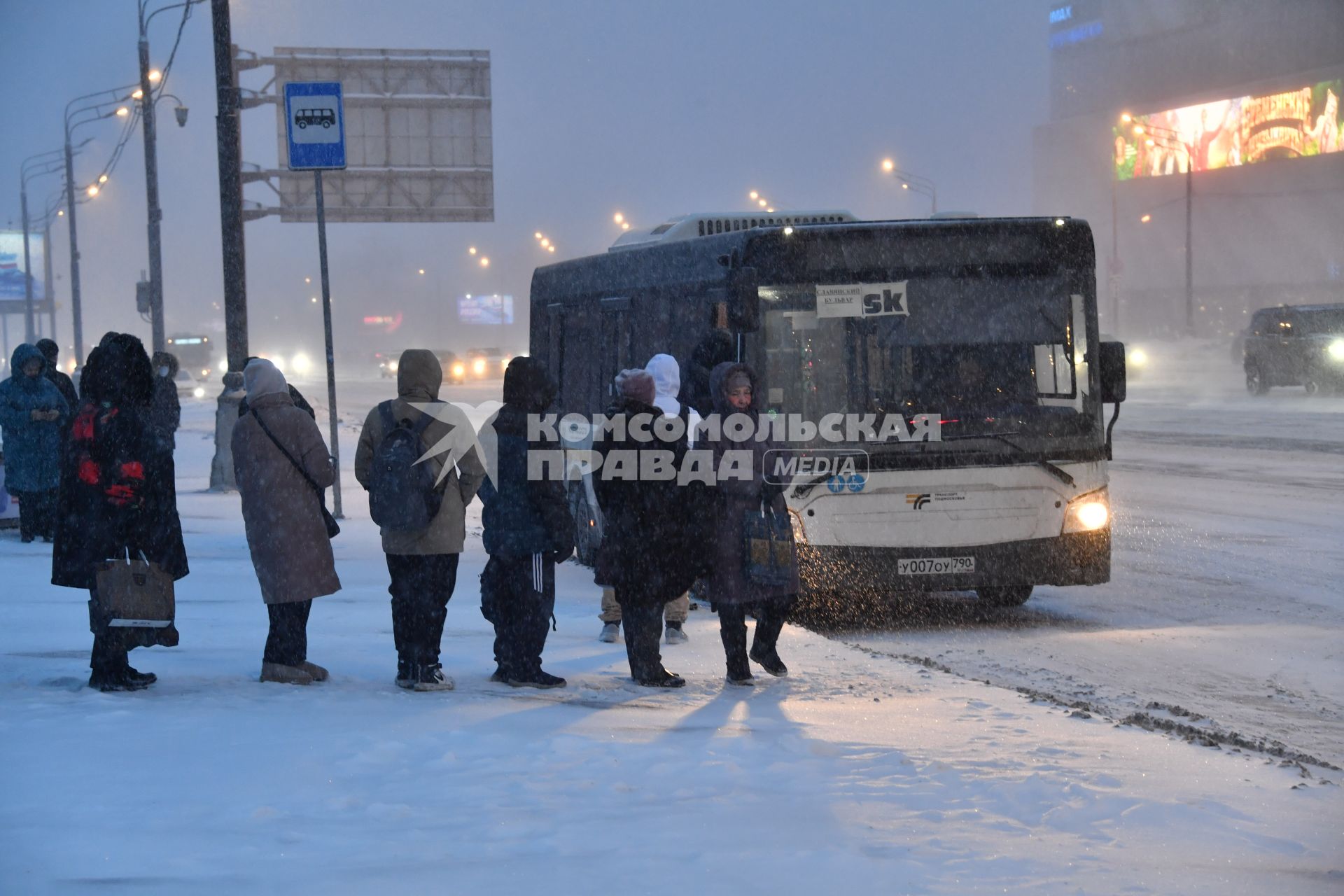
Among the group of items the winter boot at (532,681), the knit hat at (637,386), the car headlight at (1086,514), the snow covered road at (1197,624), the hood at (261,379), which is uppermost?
the hood at (261,379)

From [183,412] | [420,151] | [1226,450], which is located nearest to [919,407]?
[1226,450]

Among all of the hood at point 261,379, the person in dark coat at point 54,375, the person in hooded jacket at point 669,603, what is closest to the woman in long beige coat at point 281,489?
the hood at point 261,379

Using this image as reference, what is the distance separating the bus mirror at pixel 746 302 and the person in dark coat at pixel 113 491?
14.0 feet

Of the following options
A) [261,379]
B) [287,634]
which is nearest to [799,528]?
[287,634]

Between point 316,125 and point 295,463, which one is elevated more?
point 316,125

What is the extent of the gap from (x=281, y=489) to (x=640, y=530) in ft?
5.53

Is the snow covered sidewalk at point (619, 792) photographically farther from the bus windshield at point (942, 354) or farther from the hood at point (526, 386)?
the bus windshield at point (942, 354)

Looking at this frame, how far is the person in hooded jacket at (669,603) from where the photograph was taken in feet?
28.1

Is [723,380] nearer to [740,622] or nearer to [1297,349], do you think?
[740,622]

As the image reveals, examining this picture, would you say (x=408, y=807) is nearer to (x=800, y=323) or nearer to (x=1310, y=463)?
(x=800, y=323)

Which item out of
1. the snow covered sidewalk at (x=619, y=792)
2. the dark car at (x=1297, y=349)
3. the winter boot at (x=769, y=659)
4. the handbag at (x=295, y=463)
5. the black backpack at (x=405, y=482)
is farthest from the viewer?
the dark car at (x=1297, y=349)

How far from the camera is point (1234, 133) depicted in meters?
74.1

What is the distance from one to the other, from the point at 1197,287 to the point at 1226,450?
5888cm

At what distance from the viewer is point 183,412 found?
4253cm
